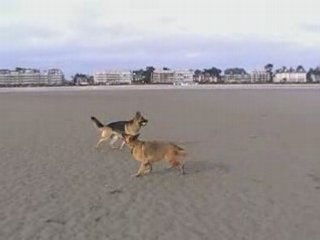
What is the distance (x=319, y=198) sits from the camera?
8.59 metres

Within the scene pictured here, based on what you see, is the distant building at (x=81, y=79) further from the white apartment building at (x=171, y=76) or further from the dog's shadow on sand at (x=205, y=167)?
the dog's shadow on sand at (x=205, y=167)

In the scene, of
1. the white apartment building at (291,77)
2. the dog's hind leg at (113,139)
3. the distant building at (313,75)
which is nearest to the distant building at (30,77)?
the white apartment building at (291,77)

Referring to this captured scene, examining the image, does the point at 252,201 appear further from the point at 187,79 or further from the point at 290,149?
the point at 187,79

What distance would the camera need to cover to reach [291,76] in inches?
4862

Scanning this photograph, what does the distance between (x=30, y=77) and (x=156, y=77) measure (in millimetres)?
29636

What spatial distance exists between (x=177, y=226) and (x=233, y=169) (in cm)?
409

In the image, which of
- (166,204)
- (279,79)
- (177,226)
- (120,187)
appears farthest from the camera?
(279,79)

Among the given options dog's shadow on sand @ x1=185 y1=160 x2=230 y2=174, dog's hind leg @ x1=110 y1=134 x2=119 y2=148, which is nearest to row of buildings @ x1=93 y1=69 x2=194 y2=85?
dog's hind leg @ x1=110 y1=134 x2=119 y2=148

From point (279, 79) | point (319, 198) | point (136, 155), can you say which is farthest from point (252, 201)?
point (279, 79)

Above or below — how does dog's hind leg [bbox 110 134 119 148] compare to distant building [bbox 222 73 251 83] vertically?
above

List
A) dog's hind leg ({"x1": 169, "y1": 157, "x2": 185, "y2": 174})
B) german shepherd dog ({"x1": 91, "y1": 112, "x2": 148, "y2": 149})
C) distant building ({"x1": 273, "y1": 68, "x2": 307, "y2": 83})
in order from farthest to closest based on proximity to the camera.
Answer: distant building ({"x1": 273, "y1": 68, "x2": 307, "y2": 83}) → german shepherd dog ({"x1": 91, "y1": 112, "x2": 148, "y2": 149}) → dog's hind leg ({"x1": 169, "y1": 157, "x2": 185, "y2": 174})

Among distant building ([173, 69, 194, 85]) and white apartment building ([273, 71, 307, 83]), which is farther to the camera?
distant building ([173, 69, 194, 85])

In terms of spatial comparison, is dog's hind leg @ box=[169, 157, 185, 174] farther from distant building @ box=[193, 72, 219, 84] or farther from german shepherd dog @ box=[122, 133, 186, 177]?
distant building @ box=[193, 72, 219, 84]

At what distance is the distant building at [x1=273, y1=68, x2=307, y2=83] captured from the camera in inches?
4766
